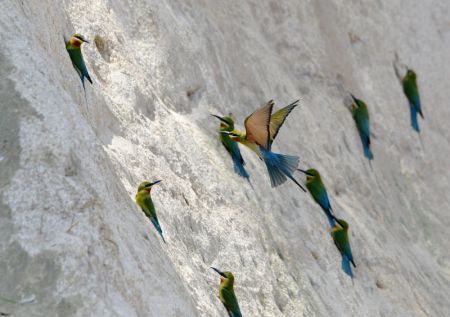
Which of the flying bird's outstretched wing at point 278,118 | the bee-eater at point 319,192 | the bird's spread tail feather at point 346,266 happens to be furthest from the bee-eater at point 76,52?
the bird's spread tail feather at point 346,266

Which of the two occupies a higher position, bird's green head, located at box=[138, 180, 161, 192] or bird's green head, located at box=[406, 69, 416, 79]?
bird's green head, located at box=[138, 180, 161, 192]

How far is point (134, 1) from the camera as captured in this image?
6.60 m

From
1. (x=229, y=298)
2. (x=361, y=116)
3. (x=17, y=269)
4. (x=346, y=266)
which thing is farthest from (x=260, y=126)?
(x=361, y=116)

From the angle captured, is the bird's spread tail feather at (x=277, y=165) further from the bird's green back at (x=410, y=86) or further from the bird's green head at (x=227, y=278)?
the bird's green back at (x=410, y=86)

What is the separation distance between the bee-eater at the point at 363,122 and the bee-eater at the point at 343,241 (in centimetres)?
149

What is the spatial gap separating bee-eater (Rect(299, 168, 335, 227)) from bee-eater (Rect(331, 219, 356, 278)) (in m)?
0.10

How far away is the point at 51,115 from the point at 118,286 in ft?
2.23

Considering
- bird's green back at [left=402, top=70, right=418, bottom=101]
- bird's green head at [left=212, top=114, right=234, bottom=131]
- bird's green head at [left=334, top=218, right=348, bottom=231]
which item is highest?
bird's green head at [left=212, top=114, right=234, bottom=131]

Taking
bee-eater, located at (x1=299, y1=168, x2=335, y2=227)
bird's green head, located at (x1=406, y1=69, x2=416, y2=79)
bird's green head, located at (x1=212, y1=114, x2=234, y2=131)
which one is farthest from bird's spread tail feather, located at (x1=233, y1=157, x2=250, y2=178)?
bird's green head, located at (x1=406, y1=69, x2=416, y2=79)

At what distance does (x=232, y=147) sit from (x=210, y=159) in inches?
7.9

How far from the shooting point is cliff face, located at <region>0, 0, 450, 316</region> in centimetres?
362

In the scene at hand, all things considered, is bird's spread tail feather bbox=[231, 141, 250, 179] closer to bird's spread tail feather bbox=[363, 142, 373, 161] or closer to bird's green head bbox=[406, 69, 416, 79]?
bird's spread tail feather bbox=[363, 142, 373, 161]

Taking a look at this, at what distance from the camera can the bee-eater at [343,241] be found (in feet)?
23.4

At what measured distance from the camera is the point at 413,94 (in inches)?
372
